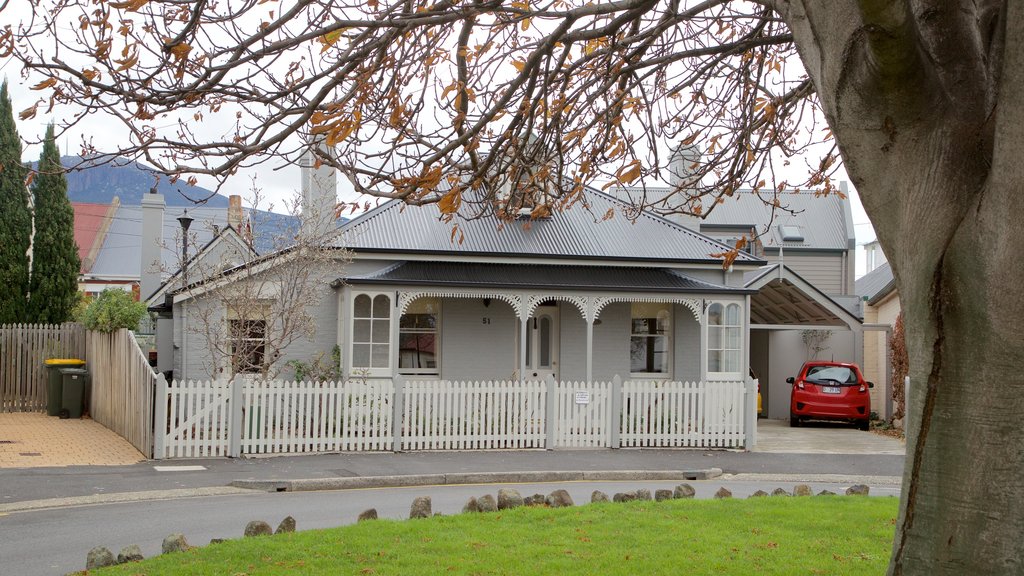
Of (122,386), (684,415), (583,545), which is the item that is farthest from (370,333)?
(583,545)

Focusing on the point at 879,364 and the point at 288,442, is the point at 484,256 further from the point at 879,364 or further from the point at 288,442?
the point at 879,364

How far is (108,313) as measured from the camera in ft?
66.9

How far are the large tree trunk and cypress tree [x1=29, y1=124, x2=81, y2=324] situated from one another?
2662 cm

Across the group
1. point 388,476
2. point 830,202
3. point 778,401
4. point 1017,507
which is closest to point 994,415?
point 1017,507

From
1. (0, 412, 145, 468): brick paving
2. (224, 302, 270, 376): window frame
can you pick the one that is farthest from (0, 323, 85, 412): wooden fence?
(224, 302, 270, 376): window frame

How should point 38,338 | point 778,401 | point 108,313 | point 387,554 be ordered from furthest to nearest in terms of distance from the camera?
point 778,401, point 38,338, point 108,313, point 387,554

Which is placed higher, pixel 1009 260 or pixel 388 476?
pixel 1009 260

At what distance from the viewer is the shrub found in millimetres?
20062

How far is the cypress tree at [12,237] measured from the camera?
2653 cm

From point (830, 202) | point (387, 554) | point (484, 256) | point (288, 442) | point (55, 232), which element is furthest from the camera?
point (830, 202)

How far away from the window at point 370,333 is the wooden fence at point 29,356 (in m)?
7.35

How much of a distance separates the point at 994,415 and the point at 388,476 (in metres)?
10.9

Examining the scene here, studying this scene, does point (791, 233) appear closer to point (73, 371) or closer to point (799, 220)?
point (799, 220)

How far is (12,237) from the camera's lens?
26922mm
